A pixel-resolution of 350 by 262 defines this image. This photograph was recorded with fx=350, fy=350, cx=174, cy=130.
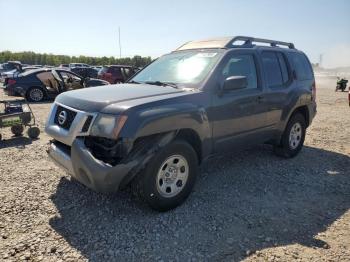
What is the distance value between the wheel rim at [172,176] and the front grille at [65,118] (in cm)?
117

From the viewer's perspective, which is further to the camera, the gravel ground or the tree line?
the tree line

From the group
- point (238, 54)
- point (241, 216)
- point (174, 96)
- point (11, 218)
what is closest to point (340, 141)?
point (238, 54)

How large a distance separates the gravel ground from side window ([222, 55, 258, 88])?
1473mm

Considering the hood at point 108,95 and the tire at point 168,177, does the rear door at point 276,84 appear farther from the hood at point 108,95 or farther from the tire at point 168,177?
the tire at point 168,177

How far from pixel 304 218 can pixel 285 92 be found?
2459mm

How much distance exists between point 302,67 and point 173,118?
382 centimetres

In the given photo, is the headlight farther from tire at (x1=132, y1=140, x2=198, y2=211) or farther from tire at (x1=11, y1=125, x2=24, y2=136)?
tire at (x1=11, y1=125, x2=24, y2=136)

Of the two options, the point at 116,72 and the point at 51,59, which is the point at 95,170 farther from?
the point at 51,59

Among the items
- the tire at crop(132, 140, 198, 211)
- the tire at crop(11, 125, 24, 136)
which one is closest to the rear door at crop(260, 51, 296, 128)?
the tire at crop(132, 140, 198, 211)

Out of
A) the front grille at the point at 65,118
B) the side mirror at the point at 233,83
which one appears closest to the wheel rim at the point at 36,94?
the front grille at the point at 65,118

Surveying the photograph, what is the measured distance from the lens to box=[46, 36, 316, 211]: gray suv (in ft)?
11.8

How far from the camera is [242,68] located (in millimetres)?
5113

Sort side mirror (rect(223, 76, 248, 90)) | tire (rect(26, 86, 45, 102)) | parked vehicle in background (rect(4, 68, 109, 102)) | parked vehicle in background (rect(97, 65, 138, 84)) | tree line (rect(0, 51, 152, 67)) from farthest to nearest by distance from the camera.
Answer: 1. tree line (rect(0, 51, 152, 67))
2. parked vehicle in background (rect(97, 65, 138, 84))
3. tire (rect(26, 86, 45, 102))
4. parked vehicle in background (rect(4, 68, 109, 102))
5. side mirror (rect(223, 76, 248, 90))

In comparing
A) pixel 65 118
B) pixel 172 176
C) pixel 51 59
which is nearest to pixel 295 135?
pixel 172 176
